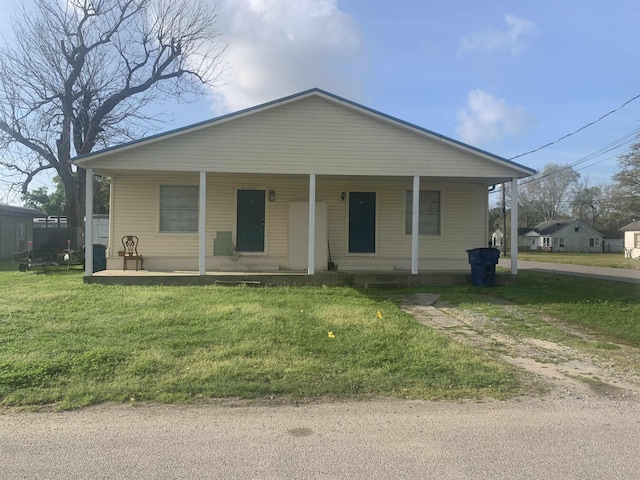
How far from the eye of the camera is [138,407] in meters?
4.45

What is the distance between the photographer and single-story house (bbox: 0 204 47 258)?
91.6 ft

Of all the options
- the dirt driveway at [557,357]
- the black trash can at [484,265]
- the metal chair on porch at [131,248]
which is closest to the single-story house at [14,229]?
the metal chair on porch at [131,248]

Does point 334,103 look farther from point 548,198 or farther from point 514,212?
point 548,198

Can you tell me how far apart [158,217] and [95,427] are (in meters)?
10.7

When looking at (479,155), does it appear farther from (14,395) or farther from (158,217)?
(14,395)

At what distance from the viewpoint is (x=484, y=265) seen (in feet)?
41.5

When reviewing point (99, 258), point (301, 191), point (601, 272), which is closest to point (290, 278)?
point (301, 191)

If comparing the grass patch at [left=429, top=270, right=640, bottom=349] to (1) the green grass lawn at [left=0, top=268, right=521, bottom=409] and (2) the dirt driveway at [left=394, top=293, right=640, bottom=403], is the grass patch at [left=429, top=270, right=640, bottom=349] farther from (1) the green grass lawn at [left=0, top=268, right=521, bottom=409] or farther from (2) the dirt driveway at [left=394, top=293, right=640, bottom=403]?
(1) the green grass lawn at [left=0, top=268, right=521, bottom=409]

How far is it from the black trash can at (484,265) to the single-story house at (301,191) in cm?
155

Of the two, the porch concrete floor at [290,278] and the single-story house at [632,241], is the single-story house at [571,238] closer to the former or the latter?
the single-story house at [632,241]

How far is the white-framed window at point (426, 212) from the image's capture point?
14.7 meters

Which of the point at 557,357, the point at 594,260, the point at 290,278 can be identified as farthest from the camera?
the point at 594,260

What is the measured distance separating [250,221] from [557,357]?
9579 mm

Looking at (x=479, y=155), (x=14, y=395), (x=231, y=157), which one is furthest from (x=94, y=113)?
(x=14, y=395)
